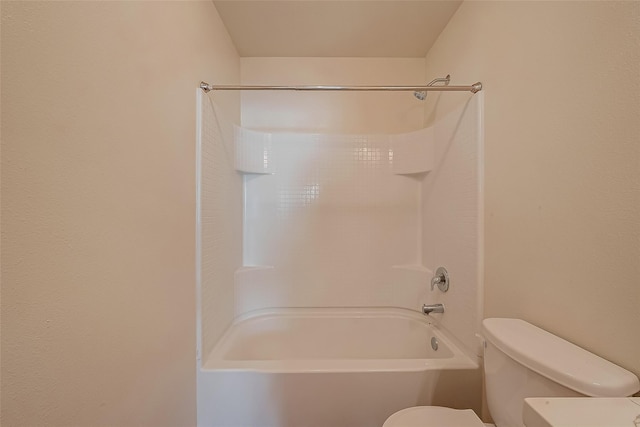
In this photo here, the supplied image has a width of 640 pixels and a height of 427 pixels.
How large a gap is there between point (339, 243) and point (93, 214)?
1500mm

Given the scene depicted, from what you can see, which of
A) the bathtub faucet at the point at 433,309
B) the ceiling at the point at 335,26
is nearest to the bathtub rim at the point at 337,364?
the bathtub faucet at the point at 433,309

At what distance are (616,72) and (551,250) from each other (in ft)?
1.67

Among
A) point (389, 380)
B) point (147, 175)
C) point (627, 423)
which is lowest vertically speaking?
point (389, 380)

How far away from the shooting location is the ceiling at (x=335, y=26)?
55.1 inches

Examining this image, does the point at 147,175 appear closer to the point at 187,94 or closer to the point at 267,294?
the point at 187,94

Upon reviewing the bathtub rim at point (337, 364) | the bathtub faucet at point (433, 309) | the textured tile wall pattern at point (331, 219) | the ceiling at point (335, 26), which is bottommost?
the bathtub rim at point (337, 364)

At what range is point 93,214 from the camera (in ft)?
2.02

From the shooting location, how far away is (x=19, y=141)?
1.51 ft

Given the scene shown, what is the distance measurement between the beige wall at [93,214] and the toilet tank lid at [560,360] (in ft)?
3.71

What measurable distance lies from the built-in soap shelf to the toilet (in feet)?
3.92

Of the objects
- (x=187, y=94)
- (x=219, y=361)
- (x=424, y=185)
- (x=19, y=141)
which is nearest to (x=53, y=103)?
(x=19, y=141)

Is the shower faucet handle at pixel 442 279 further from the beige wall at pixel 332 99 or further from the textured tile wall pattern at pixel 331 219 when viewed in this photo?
the beige wall at pixel 332 99

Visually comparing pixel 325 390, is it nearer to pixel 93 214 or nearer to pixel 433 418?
pixel 433 418

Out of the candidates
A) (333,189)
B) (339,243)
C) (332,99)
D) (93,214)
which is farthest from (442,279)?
(93,214)
